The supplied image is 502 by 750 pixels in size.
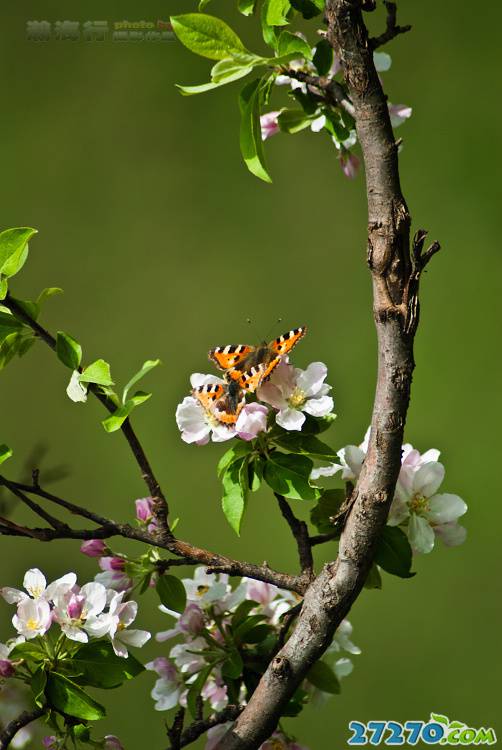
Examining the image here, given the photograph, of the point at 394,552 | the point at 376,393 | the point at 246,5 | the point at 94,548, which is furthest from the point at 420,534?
the point at 246,5

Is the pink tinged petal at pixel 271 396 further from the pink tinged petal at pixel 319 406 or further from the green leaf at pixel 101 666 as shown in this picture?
the green leaf at pixel 101 666

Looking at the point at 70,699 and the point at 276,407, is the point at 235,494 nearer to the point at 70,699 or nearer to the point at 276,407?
the point at 276,407

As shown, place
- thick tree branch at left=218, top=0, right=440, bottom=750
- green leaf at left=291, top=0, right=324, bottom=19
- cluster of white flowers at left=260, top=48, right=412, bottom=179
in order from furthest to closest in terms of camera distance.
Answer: cluster of white flowers at left=260, top=48, right=412, bottom=179, green leaf at left=291, top=0, right=324, bottom=19, thick tree branch at left=218, top=0, right=440, bottom=750

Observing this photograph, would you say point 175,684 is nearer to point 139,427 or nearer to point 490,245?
point 139,427

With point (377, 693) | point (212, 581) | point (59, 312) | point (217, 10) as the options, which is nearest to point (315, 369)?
point (212, 581)

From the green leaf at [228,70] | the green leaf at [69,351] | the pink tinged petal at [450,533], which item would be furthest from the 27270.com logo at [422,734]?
the green leaf at [228,70]

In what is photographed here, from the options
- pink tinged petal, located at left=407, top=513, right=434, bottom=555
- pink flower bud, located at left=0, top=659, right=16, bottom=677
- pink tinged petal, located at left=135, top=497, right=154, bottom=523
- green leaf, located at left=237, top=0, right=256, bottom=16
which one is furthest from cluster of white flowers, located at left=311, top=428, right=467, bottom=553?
green leaf, located at left=237, top=0, right=256, bottom=16

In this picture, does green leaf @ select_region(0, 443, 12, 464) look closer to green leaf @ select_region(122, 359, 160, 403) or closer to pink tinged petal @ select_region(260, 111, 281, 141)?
green leaf @ select_region(122, 359, 160, 403)
